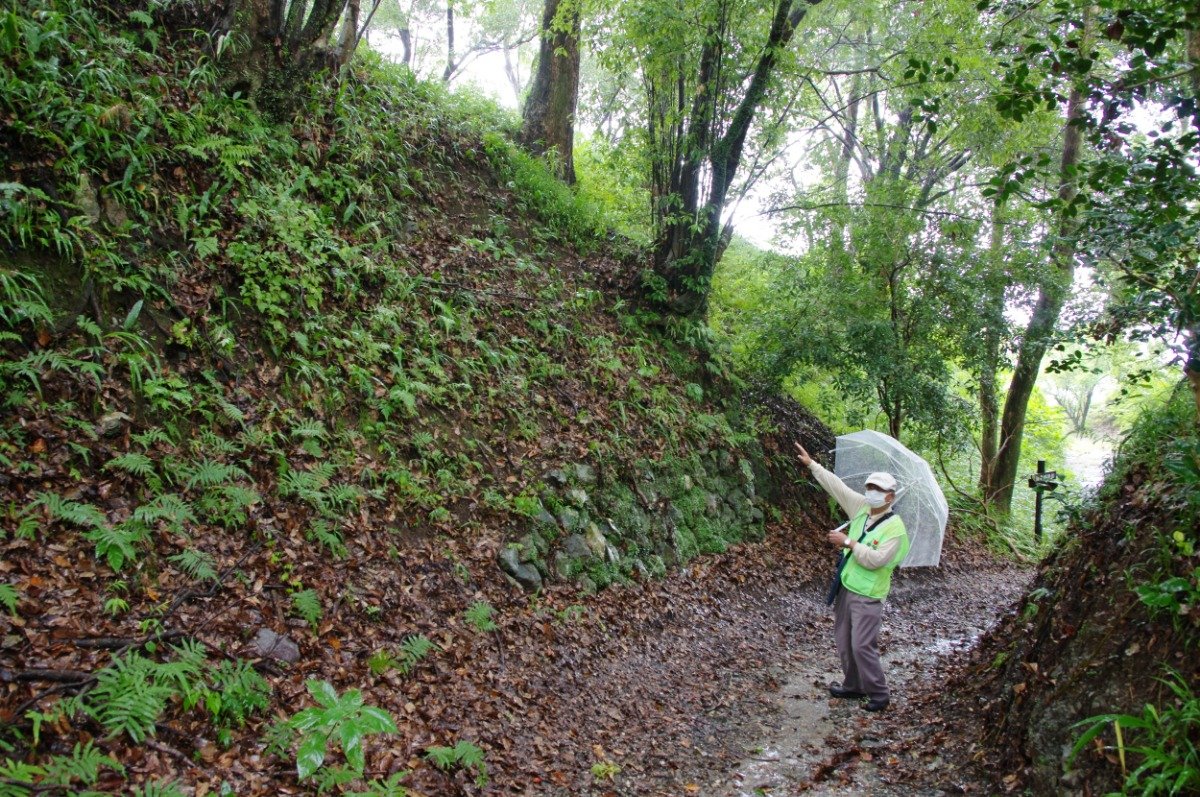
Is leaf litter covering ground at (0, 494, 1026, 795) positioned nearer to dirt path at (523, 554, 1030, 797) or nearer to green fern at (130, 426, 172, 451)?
dirt path at (523, 554, 1030, 797)

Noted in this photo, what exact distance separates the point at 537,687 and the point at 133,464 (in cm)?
334

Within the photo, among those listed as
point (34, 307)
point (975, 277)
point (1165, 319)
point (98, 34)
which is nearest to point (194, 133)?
point (98, 34)

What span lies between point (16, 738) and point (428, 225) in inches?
289

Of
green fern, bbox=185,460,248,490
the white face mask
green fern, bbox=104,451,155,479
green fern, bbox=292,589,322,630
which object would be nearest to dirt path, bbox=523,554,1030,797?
the white face mask

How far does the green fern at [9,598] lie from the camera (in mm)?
3607

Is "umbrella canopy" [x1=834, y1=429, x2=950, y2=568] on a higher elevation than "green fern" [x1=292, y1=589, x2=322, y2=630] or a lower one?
higher

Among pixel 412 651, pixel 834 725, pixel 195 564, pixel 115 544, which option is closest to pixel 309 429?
pixel 195 564

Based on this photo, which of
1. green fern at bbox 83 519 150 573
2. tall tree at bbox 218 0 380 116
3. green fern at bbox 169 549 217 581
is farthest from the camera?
tall tree at bbox 218 0 380 116

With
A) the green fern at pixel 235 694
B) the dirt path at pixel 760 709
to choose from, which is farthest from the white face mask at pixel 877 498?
the green fern at pixel 235 694

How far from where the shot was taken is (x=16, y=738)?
3221mm

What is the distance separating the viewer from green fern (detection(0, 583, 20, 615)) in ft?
11.8

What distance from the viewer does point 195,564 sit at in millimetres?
4512

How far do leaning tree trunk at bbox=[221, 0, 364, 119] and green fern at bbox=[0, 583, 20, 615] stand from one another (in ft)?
20.3

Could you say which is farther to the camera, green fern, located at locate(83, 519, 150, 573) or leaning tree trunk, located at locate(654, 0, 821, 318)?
leaning tree trunk, located at locate(654, 0, 821, 318)
